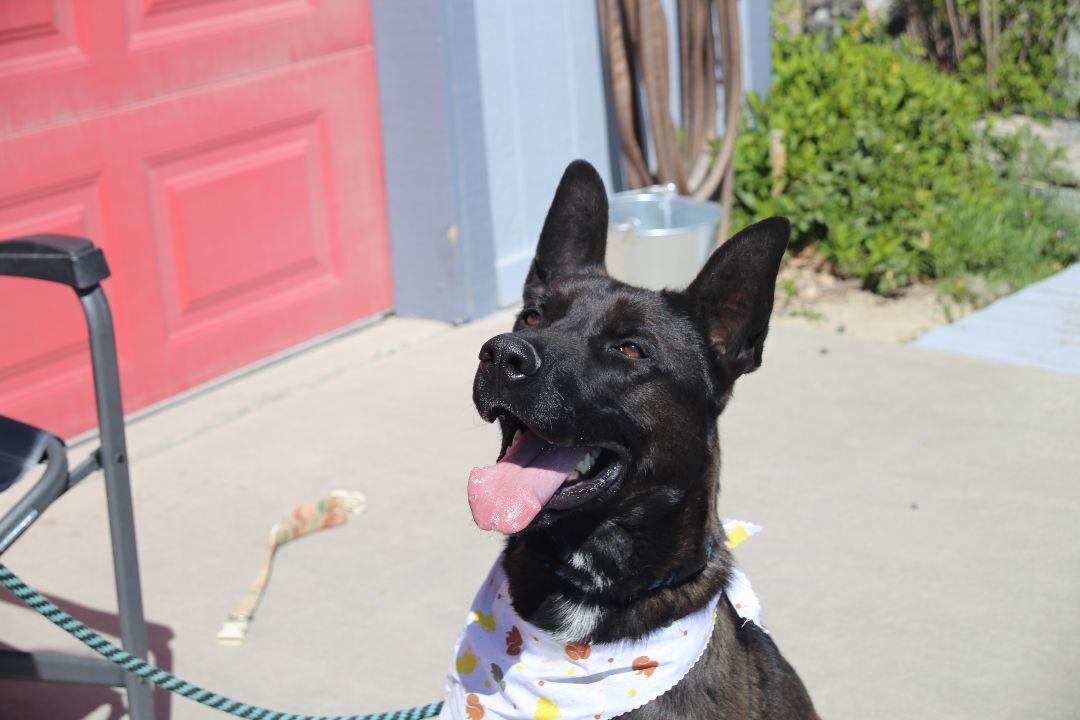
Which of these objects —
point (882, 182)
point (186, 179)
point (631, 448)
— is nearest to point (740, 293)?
point (631, 448)

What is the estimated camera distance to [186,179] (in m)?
5.02

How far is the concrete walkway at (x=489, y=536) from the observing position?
3.55 m

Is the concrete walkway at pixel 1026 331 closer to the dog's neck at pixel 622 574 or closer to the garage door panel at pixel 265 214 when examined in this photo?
the garage door panel at pixel 265 214

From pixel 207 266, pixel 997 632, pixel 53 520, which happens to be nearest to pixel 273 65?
pixel 207 266

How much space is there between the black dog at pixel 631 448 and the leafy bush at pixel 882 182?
3985 mm

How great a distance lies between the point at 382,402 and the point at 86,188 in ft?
4.48

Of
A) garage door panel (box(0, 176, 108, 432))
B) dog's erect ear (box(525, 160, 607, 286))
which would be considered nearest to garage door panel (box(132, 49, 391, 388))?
garage door panel (box(0, 176, 108, 432))

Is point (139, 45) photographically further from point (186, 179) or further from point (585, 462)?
point (585, 462)

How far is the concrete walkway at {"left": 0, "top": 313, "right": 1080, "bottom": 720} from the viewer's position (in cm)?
355

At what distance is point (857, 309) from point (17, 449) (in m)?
4.29

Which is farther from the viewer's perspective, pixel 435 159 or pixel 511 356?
pixel 435 159

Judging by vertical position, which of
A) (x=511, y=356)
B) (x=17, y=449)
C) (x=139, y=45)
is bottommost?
(x=17, y=449)

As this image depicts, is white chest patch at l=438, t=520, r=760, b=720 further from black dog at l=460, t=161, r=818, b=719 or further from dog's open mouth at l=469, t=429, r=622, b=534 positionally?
dog's open mouth at l=469, t=429, r=622, b=534

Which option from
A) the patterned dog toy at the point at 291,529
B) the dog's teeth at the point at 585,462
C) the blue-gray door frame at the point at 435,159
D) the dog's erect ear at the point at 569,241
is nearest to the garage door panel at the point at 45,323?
the patterned dog toy at the point at 291,529
